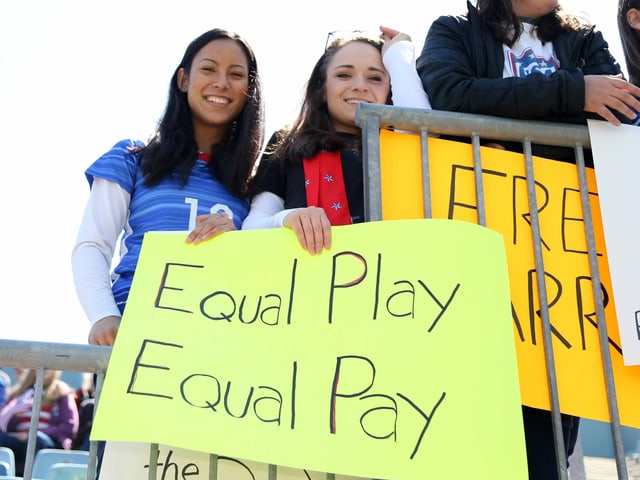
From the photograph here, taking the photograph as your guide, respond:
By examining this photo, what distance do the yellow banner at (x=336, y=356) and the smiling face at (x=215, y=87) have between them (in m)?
1.14

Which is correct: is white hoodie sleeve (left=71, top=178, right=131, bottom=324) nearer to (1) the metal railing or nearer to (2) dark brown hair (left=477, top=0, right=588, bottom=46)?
(1) the metal railing

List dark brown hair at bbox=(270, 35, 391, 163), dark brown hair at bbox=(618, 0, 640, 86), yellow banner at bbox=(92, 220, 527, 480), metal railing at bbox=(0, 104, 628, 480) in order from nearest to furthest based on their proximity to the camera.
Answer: yellow banner at bbox=(92, 220, 527, 480) → metal railing at bbox=(0, 104, 628, 480) → dark brown hair at bbox=(270, 35, 391, 163) → dark brown hair at bbox=(618, 0, 640, 86)

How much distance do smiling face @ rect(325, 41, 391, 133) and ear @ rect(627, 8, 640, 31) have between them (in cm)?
90

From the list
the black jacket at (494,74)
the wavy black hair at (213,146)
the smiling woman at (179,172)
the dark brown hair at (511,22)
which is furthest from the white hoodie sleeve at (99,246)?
the dark brown hair at (511,22)

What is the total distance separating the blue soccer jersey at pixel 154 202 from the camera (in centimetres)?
269

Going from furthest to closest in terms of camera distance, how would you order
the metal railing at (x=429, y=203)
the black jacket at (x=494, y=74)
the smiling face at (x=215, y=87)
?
the smiling face at (x=215, y=87)
the black jacket at (x=494, y=74)
the metal railing at (x=429, y=203)

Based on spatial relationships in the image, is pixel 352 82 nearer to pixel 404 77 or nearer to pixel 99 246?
pixel 404 77

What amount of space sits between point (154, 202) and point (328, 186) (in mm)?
615

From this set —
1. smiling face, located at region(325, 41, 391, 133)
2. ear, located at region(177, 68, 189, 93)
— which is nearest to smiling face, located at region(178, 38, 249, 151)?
ear, located at region(177, 68, 189, 93)

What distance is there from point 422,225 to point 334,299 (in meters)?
0.28

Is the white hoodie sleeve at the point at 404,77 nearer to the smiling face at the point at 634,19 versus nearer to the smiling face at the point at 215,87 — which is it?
the smiling face at the point at 215,87

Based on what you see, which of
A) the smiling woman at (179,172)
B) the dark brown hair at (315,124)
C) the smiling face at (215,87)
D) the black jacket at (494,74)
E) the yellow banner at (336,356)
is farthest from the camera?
the smiling face at (215,87)

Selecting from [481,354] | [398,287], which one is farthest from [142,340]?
[481,354]

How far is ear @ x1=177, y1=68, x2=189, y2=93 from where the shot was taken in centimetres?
314
